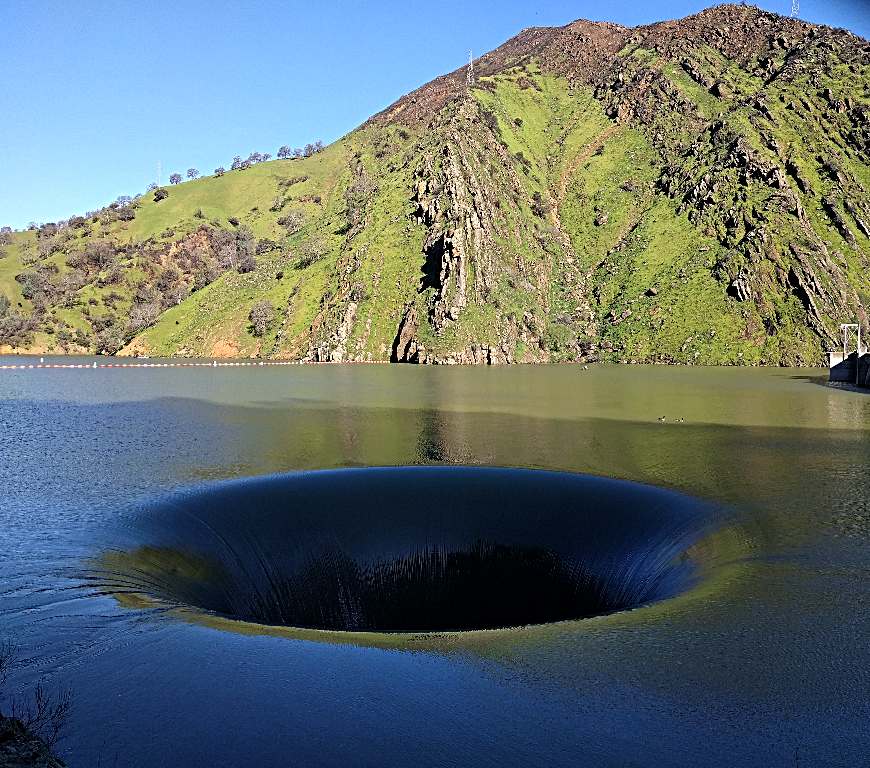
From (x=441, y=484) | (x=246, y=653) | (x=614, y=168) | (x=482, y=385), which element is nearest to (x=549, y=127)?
(x=614, y=168)

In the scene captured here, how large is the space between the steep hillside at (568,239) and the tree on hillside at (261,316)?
1.10 feet

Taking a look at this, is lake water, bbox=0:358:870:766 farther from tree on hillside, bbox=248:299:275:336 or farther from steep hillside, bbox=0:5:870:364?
tree on hillside, bbox=248:299:275:336

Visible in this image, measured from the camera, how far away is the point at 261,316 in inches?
5059

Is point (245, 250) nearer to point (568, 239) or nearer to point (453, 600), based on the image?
point (568, 239)

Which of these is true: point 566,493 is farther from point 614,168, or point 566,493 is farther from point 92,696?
point 614,168

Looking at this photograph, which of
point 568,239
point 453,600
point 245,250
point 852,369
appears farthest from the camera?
point 245,250

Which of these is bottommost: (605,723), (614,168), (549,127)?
(605,723)

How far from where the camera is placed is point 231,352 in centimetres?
12788

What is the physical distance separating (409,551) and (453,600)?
7.75 feet

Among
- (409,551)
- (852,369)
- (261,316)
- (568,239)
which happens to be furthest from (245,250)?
(409,551)

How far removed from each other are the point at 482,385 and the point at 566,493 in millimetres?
44849

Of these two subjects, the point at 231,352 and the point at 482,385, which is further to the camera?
the point at 231,352

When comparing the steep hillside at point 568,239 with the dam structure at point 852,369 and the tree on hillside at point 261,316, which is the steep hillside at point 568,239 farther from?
the dam structure at point 852,369

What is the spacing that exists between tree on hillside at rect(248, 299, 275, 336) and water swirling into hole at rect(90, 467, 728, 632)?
10631 centimetres
